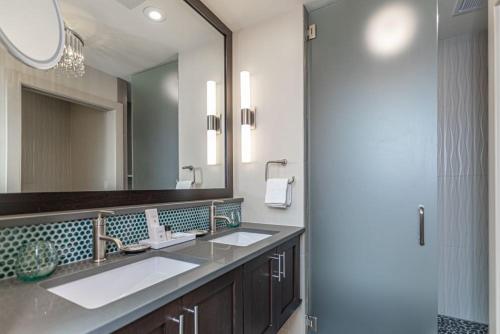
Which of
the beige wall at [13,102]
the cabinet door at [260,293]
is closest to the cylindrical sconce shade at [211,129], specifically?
the cabinet door at [260,293]

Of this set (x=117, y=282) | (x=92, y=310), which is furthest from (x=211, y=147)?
(x=92, y=310)

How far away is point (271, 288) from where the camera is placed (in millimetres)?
1334

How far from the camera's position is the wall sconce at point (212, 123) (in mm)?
1830

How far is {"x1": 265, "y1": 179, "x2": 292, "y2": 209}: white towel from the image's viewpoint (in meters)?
1.71

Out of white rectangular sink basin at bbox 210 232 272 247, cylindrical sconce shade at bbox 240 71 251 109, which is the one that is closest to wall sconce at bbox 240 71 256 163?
cylindrical sconce shade at bbox 240 71 251 109

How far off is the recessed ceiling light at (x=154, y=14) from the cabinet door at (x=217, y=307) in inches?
56.4

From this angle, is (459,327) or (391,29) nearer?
(391,29)

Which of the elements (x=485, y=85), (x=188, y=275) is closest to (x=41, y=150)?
(x=188, y=275)

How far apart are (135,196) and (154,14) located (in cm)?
105

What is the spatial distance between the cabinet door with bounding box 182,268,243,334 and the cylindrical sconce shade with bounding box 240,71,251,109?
1243 mm

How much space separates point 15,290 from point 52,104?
66 cm

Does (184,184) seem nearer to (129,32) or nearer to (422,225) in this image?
(129,32)

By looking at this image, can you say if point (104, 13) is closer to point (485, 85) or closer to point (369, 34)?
point (369, 34)

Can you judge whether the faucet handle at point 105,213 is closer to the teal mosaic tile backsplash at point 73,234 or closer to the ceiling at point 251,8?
the teal mosaic tile backsplash at point 73,234
